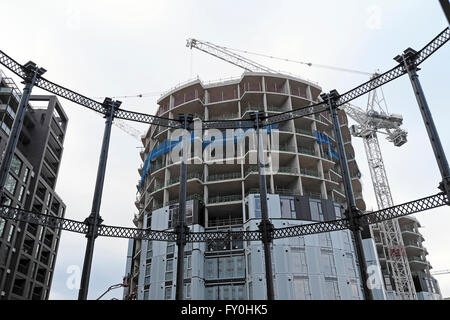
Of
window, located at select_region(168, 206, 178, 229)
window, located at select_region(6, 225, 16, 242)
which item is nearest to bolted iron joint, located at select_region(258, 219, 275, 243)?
window, located at select_region(168, 206, 178, 229)

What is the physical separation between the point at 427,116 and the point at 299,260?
26.5m

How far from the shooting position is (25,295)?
5591cm

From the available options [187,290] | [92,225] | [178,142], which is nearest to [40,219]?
[92,225]

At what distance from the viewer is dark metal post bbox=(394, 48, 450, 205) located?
46.6 ft

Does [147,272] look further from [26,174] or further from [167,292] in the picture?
[26,174]

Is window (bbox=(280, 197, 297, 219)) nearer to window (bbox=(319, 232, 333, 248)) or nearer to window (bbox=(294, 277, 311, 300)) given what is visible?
window (bbox=(319, 232, 333, 248))

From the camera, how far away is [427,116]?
15.7 metres

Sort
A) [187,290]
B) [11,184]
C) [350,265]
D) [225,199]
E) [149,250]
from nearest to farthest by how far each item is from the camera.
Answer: [187,290]
[350,265]
[149,250]
[225,199]
[11,184]

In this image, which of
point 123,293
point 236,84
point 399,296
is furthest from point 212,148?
point 399,296

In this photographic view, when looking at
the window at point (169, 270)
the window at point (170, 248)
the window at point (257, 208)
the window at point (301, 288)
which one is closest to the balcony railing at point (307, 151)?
the window at point (257, 208)

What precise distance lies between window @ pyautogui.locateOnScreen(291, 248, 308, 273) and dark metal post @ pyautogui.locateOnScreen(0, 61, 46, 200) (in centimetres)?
3019
